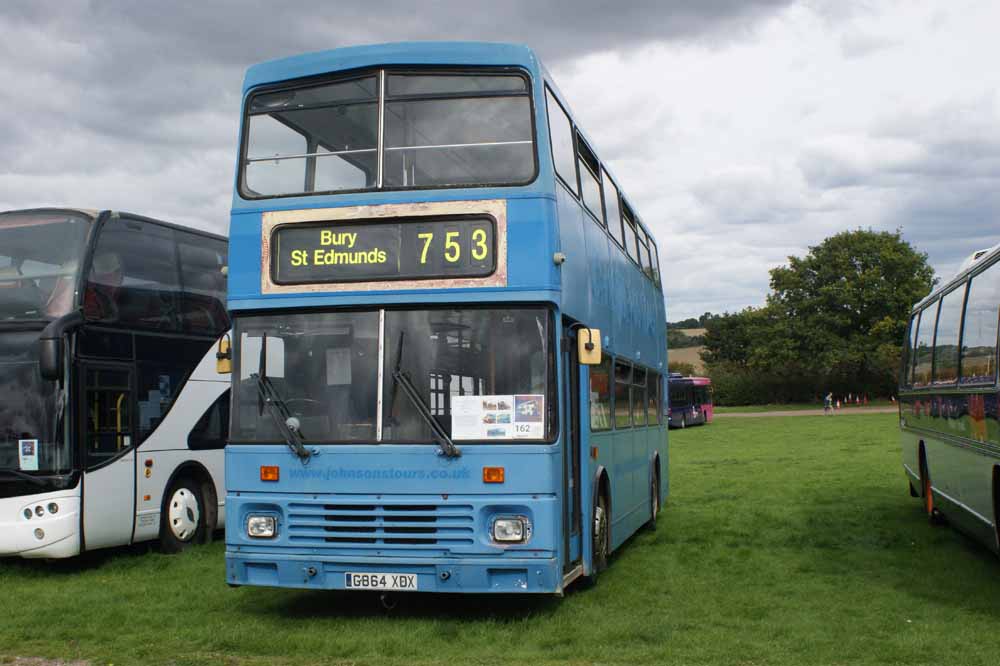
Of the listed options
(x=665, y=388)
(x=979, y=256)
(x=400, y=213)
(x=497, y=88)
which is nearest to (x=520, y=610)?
(x=400, y=213)

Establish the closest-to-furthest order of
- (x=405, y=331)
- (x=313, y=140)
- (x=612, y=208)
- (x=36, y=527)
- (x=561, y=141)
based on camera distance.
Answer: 1. (x=405, y=331)
2. (x=313, y=140)
3. (x=561, y=141)
4. (x=36, y=527)
5. (x=612, y=208)

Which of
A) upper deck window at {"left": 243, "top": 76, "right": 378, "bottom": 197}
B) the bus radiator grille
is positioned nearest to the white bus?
upper deck window at {"left": 243, "top": 76, "right": 378, "bottom": 197}

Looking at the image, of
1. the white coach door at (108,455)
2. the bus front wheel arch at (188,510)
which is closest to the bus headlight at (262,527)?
the white coach door at (108,455)

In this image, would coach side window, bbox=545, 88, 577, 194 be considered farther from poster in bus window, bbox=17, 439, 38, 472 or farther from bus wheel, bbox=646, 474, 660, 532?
bus wheel, bbox=646, 474, 660, 532

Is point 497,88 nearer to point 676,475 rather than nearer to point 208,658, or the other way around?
point 208,658

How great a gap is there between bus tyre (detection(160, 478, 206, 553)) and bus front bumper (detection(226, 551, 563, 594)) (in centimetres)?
558

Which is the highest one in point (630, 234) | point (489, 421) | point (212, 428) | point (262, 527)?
point (630, 234)

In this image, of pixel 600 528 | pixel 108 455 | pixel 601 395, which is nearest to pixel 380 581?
pixel 600 528

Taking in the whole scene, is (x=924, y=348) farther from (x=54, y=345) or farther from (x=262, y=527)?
(x=54, y=345)

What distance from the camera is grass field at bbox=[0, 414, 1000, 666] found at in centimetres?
A: 828

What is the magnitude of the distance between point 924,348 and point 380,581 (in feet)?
30.6

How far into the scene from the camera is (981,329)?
10.8 meters

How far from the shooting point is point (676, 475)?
87.5 ft

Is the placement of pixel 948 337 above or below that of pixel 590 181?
below
